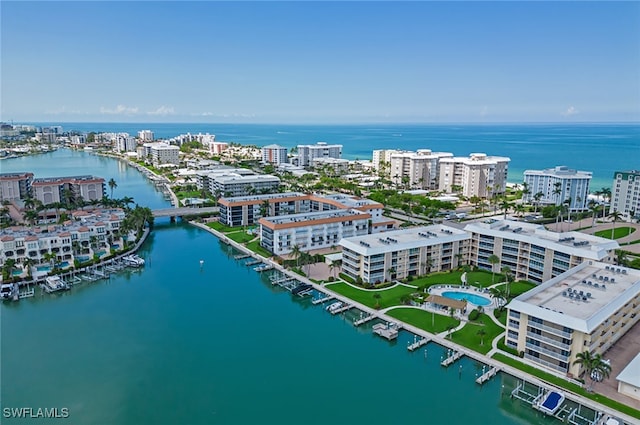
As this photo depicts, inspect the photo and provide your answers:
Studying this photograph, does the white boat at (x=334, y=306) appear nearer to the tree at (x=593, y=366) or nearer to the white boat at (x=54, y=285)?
the tree at (x=593, y=366)

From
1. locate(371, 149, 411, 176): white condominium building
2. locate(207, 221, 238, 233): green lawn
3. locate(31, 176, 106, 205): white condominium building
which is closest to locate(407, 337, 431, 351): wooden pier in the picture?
locate(207, 221, 238, 233): green lawn

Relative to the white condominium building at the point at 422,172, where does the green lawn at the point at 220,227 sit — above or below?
below

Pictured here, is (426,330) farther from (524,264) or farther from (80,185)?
(80,185)

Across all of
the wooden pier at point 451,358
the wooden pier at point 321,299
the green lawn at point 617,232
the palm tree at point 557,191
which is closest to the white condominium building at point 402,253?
A: the wooden pier at point 321,299

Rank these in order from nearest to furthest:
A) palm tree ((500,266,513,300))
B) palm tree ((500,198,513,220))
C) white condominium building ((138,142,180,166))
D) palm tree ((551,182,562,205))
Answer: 1. palm tree ((500,266,513,300))
2. palm tree ((500,198,513,220))
3. palm tree ((551,182,562,205))
4. white condominium building ((138,142,180,166))

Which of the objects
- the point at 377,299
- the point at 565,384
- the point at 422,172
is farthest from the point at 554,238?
the point at 422,172

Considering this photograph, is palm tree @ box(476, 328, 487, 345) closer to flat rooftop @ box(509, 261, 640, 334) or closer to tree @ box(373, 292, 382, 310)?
flat rooftop @ box(509, 261, 640, 334)
